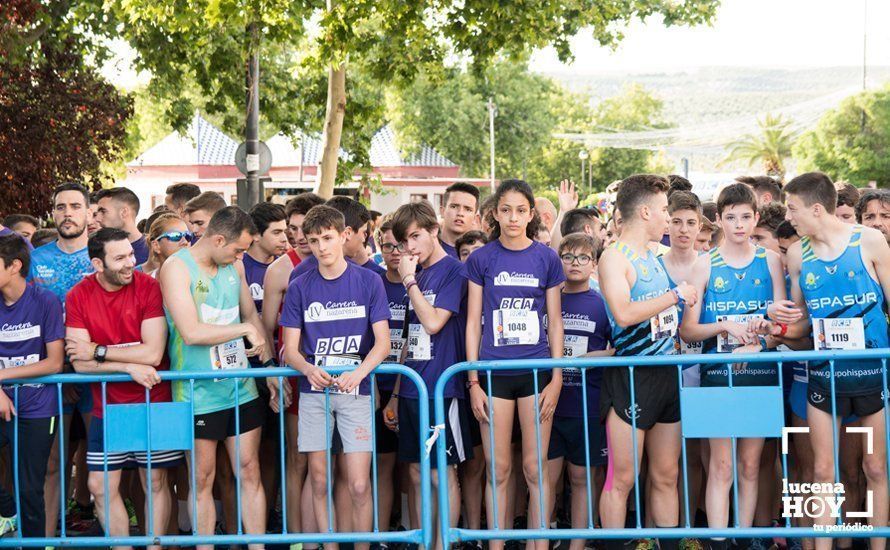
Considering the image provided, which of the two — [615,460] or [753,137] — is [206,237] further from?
[753,137]

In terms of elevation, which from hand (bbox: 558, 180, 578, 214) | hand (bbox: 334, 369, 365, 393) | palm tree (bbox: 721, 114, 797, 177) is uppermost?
palm tree (bbox: 721, 114, 797, 177)

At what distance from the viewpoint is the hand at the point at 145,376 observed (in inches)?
214

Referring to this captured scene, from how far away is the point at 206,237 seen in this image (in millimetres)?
5762

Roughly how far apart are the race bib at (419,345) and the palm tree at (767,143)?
93257 millimetres

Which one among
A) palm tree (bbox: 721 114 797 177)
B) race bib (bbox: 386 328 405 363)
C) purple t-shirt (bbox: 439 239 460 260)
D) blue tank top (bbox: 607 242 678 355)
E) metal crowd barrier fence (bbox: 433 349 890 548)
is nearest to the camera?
metal crowd barrier fence (bbox: 433 349 890 548)

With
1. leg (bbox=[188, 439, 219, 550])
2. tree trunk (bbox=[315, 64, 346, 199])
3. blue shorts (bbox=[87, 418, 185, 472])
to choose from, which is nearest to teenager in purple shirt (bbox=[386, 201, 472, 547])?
leg (bbox=[188, 439, 219, 550])

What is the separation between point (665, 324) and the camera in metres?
5.57

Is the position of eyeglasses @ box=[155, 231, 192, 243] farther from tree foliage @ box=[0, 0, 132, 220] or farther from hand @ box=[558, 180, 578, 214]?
tree foliage @ box=[0, 0, 132, 220]

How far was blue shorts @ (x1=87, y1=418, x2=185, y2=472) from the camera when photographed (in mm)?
5590

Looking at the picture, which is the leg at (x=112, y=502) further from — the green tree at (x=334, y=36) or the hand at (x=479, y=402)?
the green tree at (x=334, y=36)

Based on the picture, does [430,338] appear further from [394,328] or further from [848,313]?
[848,313]

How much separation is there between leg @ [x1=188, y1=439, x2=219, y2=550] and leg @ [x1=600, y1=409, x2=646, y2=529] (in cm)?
218

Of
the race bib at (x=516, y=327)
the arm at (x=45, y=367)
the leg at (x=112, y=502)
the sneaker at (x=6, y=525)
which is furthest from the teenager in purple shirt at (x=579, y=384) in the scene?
the sneaker at (x=6, y=525)

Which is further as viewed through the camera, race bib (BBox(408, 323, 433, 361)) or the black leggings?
race bib (BBox(408, 323, 433, 361))
